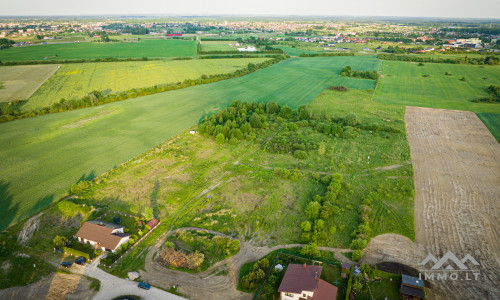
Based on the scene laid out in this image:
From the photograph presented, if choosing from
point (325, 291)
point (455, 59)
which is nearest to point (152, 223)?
point (325, 291)

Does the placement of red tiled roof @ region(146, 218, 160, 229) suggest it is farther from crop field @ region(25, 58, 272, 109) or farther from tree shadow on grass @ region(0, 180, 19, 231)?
crop field @ region(25, 58, 272, 109)

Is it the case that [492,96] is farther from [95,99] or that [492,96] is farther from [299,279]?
Answer: [95,99]

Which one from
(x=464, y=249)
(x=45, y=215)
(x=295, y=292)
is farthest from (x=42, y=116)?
(x=464, y=249)

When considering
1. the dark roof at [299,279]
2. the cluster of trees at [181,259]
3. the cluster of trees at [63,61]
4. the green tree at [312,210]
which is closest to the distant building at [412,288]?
the dark roof at [299,279]

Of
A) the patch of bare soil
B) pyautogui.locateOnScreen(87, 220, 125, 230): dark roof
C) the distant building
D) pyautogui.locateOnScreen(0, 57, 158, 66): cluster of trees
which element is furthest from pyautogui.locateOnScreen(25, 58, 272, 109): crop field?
the distant building

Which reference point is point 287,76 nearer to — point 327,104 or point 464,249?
point 327,104

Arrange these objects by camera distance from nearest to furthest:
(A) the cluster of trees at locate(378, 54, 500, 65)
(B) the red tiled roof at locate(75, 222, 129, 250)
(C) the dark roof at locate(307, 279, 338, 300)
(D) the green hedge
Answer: (C) the dark roof at locate(307, 279, 338, 300) → (D) the green hedge → (B) the red tiled roof at locate(75, 222, 129, 250) → (A) the cluster of trees at locate(378, 54, 500, 65)
